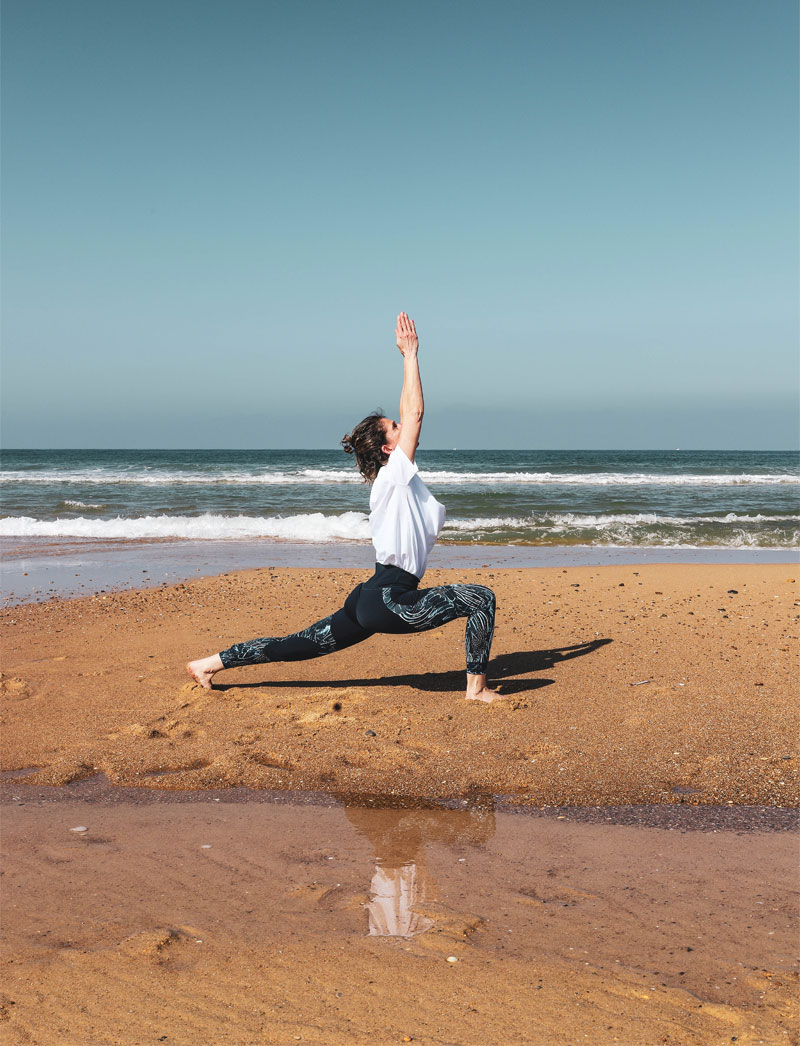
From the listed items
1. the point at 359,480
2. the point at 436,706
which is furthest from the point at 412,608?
the point at 359,480

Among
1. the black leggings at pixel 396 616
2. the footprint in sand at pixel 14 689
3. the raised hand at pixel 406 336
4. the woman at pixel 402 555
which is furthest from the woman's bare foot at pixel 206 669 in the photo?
the raised hand at pixel 406 336

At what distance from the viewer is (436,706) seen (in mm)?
5117

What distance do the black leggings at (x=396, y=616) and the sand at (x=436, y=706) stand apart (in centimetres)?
34

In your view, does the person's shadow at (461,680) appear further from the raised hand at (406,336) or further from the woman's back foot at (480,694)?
the raised hand at (406,336)

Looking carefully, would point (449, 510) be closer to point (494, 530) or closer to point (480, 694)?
point (494, 530)

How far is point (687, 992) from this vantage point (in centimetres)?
234

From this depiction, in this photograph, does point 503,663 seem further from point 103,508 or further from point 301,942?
point 103,508

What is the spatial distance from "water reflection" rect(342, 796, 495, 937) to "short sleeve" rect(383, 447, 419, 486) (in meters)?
1.74

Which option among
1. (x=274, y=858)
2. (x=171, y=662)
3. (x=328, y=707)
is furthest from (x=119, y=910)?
(x=171, y=662)

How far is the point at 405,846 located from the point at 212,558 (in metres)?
10.4

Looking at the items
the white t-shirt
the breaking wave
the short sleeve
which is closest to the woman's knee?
the white t-shirt

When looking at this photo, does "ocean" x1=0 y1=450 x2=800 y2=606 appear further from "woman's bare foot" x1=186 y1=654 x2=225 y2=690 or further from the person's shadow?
the person's shadow

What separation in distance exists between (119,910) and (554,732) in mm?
2630

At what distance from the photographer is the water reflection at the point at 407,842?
2770 mm
